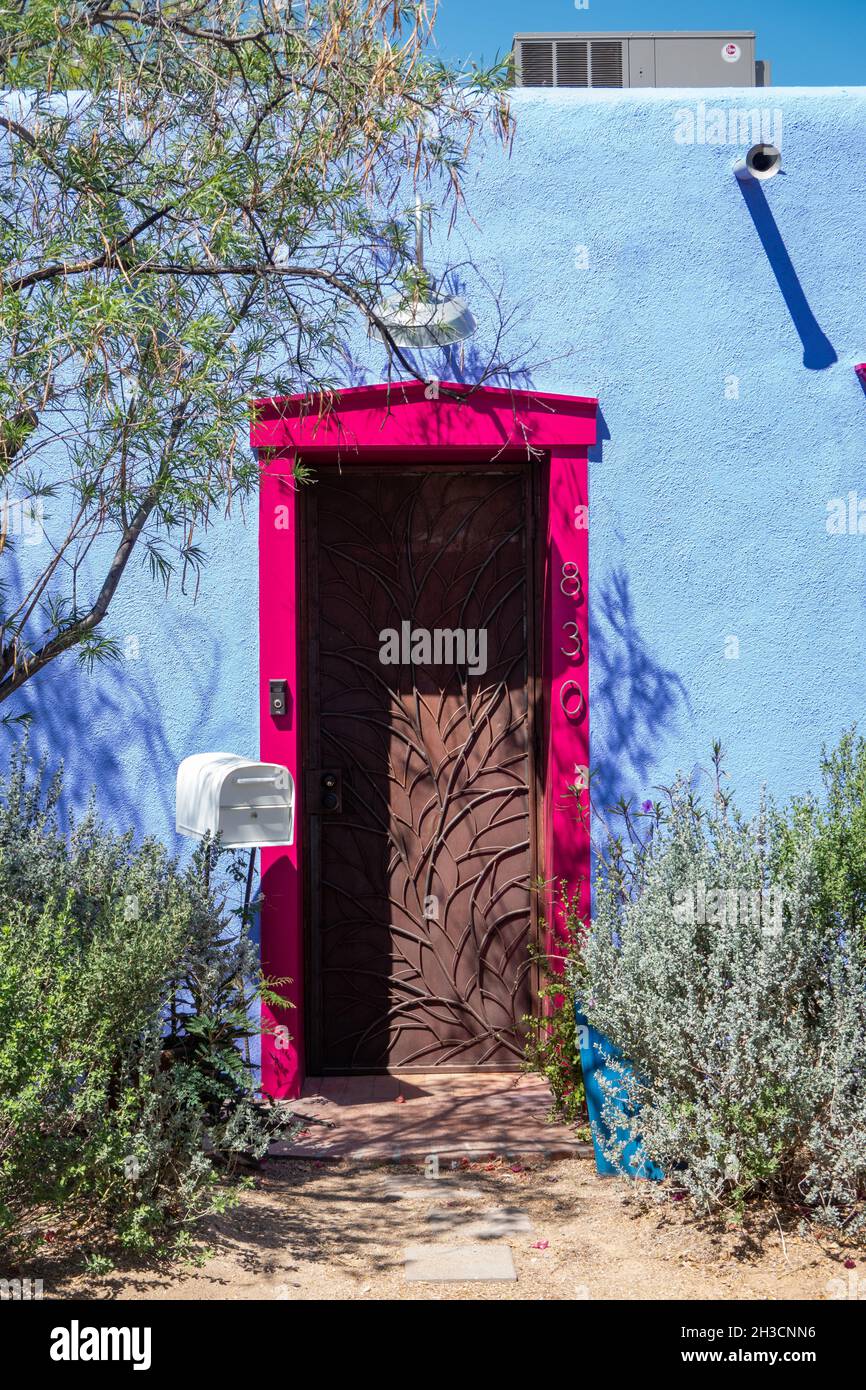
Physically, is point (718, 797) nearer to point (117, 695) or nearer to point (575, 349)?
point (575, 349)

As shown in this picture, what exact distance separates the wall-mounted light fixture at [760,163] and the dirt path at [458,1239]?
13.4 feet

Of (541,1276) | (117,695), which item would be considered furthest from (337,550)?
(541,1276)

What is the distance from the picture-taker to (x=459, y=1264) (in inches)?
148

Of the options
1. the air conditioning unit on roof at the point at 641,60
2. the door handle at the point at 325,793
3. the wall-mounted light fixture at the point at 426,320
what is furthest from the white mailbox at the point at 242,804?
the air conditioning unit on roof at the point at 641,60

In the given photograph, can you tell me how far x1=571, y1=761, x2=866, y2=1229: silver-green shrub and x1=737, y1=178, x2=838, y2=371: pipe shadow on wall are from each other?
221 centimetres

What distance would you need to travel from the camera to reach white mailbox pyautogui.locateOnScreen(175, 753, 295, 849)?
466 cm

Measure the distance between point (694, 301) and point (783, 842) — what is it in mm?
2449

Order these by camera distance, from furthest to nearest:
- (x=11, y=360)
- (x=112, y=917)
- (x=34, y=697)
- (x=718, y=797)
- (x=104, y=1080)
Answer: (x=34, y=697) < (x=718, y=797) < (x=112, y=917) < (x=104, y=1080) < (x=11, y=360)

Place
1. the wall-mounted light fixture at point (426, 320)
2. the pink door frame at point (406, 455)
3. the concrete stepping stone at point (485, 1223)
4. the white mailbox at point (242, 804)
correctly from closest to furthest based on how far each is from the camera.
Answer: the concrete stepping stone at point (485, 1223) < the white mailbox at point (242, 804) < the wall-mounted light fixture at point (426, 320) < the pink door frame at point (406, 455)

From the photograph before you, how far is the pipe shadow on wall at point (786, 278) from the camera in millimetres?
5422

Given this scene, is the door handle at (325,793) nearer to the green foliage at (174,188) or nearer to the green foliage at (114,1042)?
the green foliage at (114,1042)

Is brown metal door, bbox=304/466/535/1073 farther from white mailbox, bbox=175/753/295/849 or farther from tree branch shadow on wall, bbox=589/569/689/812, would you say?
white mailbox, bbox=175/753/295/849

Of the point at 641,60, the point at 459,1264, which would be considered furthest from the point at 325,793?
the point at 641,60

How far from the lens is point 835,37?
5.62 meters
